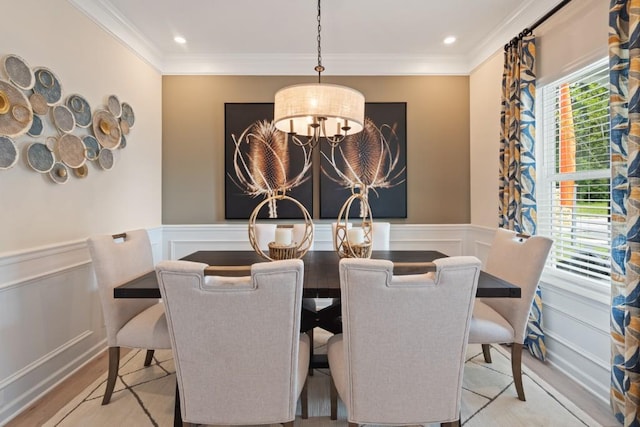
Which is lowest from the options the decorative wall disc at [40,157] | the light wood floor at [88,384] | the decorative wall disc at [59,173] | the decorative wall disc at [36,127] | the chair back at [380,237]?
the light wood floor at [88,384]

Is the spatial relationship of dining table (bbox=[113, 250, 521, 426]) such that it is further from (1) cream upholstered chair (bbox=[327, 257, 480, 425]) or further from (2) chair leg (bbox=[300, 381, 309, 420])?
(2) chair leg (bbox=[300, 381, 309, 420])

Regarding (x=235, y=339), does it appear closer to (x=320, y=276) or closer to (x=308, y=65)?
(x=320, y=276)

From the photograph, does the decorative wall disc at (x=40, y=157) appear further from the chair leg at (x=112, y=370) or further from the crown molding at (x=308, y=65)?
the crown molding at (x=308, y=65)

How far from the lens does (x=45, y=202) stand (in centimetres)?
204

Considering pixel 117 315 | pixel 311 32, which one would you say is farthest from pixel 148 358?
pixel 311 32

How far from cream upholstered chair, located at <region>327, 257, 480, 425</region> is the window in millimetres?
1471

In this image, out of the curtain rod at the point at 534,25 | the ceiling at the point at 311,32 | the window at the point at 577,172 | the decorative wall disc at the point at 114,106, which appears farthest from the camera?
the decorative wall disc at the point at 114,106

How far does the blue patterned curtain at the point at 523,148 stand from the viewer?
2.41 metres

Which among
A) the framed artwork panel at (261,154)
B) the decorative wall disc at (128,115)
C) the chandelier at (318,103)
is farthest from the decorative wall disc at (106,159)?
the chandelier at (318,103)

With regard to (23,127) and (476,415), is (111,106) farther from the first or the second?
(476,415)

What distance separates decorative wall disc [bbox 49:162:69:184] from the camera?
2070mm

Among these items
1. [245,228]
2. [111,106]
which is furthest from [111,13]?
[245,228]

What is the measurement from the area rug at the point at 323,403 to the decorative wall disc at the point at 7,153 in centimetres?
144

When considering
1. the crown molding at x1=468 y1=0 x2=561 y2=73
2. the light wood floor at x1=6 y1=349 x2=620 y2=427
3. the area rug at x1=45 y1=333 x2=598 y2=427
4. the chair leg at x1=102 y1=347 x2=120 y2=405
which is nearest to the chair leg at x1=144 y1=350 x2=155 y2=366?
the area rug at x1=45 y1=333 x2=598 y2=427
